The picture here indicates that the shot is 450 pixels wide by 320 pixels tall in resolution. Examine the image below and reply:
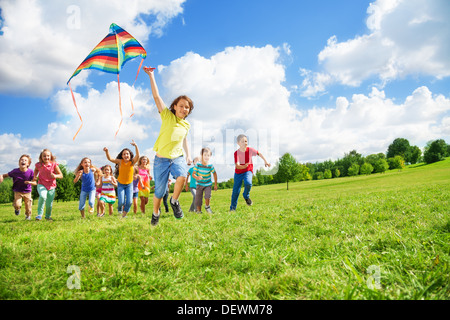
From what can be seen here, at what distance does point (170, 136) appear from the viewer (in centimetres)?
534

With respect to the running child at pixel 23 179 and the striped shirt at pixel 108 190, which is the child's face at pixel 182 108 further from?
the running child at pixel 23 179

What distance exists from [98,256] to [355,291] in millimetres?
3203

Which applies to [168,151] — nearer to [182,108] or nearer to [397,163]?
[182,108]

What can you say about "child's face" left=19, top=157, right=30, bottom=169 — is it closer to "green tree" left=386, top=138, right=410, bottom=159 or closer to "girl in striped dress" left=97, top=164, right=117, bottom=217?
"girl in striped dress" left=97, top=164, right=117, bottom=217

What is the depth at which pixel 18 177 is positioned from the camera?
10281mm

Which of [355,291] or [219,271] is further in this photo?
[219,271]

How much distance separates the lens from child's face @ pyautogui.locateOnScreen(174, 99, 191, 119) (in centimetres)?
552

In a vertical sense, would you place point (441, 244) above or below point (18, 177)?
below

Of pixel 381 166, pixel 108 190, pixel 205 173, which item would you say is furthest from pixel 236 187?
pixel 381 166

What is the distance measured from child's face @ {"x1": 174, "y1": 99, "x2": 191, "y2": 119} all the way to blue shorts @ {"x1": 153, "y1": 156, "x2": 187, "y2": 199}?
3.34ft

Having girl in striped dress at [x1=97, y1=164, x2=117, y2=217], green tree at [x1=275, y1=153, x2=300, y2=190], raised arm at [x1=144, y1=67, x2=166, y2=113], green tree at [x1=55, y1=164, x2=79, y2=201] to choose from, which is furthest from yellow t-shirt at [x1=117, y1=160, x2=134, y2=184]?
green tree at [x1=55, y1=164, x2=79, y2=201]
